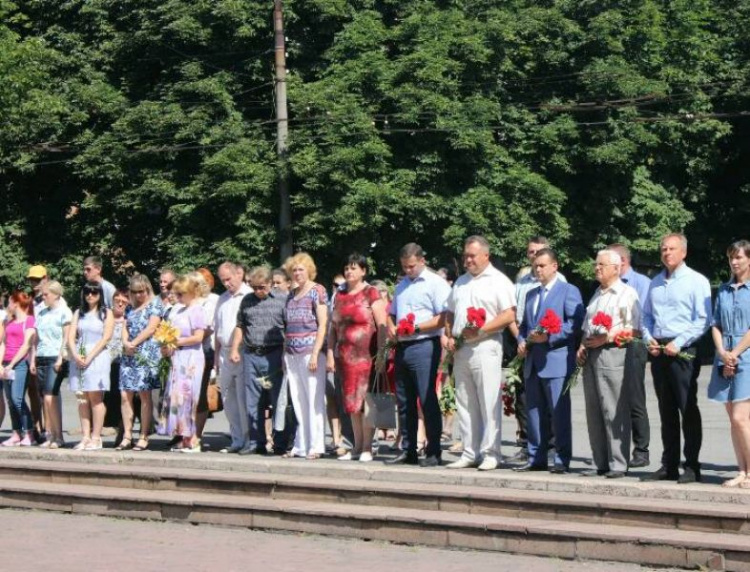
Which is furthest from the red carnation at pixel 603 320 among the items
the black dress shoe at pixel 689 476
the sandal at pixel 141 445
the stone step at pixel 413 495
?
the sandal at pixel 141 445

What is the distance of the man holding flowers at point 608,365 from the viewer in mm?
11367

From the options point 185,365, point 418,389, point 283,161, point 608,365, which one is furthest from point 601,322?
point 283,161

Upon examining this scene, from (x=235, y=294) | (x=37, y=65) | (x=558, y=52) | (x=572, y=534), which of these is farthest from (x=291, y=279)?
(x=558, y=52)

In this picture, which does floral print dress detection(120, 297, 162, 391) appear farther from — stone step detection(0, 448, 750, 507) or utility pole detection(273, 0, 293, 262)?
utility pole detection(273, 0, 293, 262)

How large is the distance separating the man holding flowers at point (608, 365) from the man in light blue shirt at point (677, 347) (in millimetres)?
319

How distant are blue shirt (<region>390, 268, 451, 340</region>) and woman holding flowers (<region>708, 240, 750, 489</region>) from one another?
9.16 feet

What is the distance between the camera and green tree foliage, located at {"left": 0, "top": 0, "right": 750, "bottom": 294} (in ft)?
110

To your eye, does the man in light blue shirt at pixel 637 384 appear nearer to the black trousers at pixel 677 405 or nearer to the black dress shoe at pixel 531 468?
the black trousers at pixel 677 405

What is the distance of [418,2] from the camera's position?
3584 centimetres

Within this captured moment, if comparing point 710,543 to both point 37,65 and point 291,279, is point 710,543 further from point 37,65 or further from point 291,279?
point 37,65

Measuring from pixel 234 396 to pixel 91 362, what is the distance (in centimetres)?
157

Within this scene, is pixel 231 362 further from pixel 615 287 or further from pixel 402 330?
pixel 615 287

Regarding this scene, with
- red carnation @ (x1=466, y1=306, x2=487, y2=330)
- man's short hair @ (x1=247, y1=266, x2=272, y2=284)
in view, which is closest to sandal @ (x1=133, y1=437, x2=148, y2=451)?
man's short hair @ (x1=247, y1=266, x2=272, y2=284)

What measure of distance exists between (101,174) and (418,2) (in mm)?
8848
